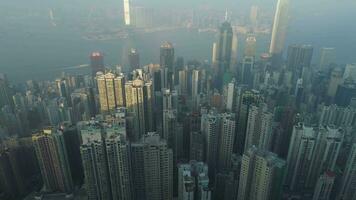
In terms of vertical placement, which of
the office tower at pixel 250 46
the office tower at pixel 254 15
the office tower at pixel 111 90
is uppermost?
the office tower at pixel 254 15

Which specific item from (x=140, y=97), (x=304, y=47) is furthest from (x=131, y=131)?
(x=304, y=47)

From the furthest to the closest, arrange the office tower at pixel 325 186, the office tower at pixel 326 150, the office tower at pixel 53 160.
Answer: the office tower at pixel 326 150 → the office tower at pixel 53 160 → the office tower at pixel 325 186

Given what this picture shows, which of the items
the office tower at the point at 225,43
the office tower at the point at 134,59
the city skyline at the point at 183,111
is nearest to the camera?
the city skyline at the point at 183,111

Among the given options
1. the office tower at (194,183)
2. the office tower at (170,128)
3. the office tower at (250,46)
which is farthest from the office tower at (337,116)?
the office tower at (250,46)

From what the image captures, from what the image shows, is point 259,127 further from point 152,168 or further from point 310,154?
point 152,168

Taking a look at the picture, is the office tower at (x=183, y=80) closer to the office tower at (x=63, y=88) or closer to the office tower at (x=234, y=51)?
the office tower at (x=234, y=51)

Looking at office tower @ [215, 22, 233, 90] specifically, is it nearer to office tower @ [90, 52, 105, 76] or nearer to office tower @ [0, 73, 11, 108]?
office tower @ [90, 52, 105, 76]

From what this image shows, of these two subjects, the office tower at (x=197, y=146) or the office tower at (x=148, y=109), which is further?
the office tower at (x=148, y=109)
